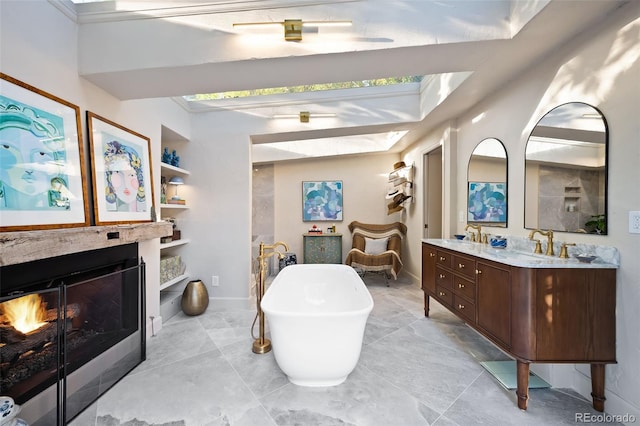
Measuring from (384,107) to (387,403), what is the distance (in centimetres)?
292

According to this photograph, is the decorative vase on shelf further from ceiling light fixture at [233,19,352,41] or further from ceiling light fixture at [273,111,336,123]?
ceiling light fixture at [233,19,352,41]

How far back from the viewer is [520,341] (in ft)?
5.07

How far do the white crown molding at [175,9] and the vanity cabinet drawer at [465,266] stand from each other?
2001 mm

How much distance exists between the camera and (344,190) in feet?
16.7

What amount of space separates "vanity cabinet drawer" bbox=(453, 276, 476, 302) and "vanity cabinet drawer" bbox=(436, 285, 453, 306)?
109mm

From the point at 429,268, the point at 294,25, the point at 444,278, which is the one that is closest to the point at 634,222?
the point at 444,278

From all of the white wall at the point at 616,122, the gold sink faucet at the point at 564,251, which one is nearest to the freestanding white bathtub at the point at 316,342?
the gold sink faucet at the point at 564,251

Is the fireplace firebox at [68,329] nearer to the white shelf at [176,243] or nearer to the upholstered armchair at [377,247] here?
the white shelf at [176,243]

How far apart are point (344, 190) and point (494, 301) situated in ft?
11.7

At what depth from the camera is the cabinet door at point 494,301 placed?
64.4 inches

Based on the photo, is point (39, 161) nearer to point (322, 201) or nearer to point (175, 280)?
point (175, 280)

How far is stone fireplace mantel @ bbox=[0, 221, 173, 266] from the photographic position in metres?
1.15

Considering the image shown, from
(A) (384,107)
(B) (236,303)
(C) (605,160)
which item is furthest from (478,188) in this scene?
(B) (236,303)

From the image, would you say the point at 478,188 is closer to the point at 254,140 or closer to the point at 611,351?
the point at 611,351
